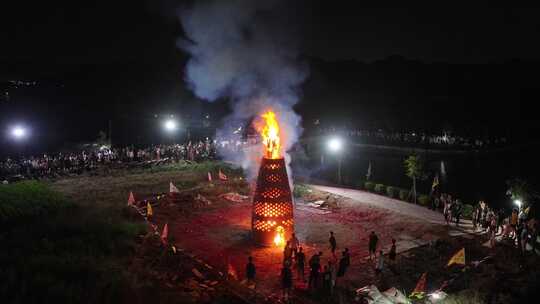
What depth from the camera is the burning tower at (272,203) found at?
64.6ft

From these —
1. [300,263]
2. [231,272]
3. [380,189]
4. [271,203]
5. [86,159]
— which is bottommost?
[231,272]

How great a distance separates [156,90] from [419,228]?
2482 inches

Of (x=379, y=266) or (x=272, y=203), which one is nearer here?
(x=379, y=266)

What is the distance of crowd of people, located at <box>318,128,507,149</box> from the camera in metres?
52.2

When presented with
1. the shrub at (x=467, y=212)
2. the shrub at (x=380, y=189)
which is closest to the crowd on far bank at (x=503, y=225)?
the shrub at (x=467, y=212)

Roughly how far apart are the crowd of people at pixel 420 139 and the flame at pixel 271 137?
3683cm

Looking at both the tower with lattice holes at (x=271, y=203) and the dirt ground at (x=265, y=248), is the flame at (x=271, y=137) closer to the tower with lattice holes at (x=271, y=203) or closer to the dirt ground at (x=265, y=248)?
the tower with lattice holes at (x=271, y=203)

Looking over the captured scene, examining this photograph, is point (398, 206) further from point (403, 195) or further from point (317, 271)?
point (317, 271)

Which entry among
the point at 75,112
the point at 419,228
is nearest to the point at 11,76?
the point at 75,112

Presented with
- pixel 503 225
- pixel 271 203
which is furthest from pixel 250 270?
pixel 503 225

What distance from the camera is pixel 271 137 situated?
→ 20312 millimetres

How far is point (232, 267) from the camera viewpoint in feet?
57.3

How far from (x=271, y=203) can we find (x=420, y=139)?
44.4m

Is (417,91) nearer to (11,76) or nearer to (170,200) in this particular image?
(11,76)
